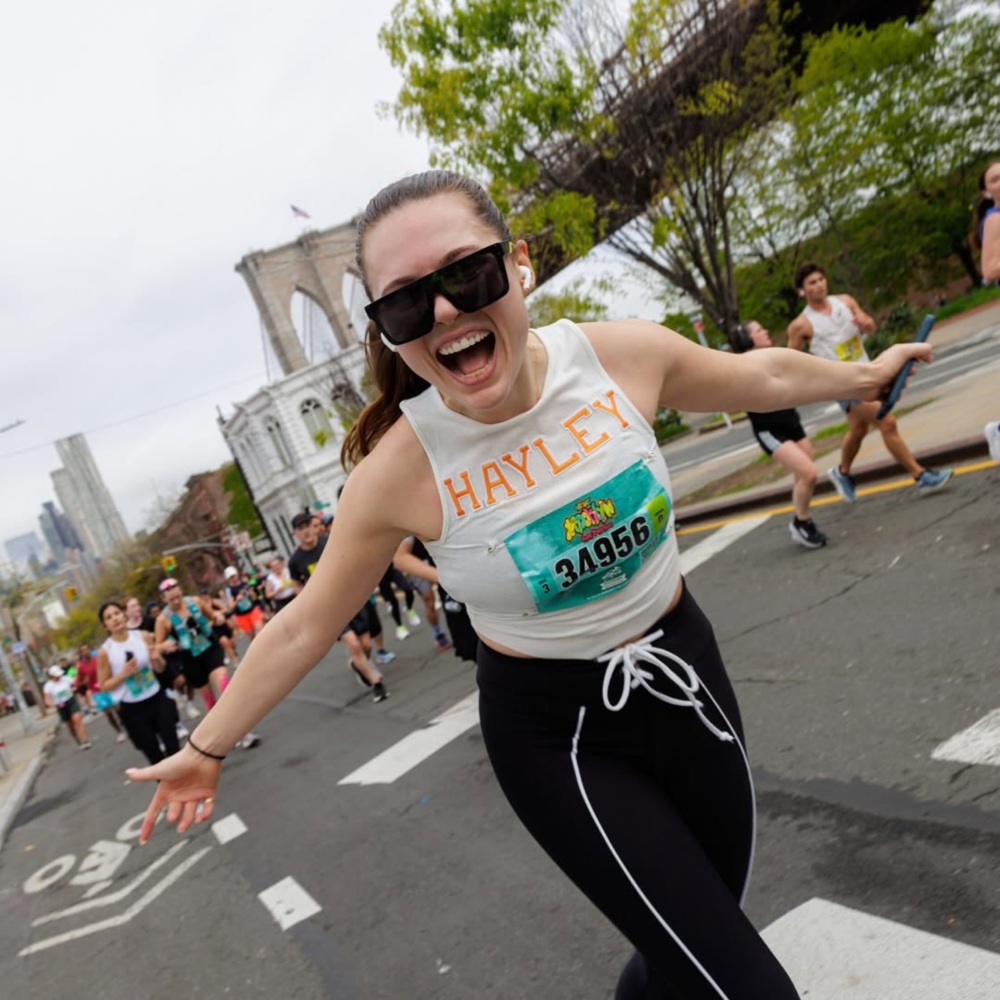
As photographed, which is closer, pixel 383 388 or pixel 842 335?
pixel 383 388

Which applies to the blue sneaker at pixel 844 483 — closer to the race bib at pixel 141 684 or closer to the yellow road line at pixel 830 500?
the yellow road line at pixel 830 500

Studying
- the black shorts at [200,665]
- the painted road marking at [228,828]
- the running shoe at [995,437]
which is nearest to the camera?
the running shoe at [995,437]

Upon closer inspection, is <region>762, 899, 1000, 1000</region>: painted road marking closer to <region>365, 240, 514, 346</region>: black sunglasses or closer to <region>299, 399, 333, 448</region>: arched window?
<region>365, 240, 514, 346</region>: black sunglasses

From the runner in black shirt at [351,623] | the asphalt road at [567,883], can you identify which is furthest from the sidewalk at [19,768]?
the asphalt road at [567,883]

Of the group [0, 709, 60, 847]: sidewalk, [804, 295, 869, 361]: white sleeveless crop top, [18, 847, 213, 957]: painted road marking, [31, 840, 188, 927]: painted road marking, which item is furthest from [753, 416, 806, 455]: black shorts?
[0, 709, 60, 847]: sidewalk

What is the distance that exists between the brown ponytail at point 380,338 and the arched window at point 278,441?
178 feet

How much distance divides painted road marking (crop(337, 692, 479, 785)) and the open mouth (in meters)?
4.80

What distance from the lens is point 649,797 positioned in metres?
1.96

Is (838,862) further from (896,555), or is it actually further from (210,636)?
(210,636)

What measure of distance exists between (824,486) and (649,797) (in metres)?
7.82

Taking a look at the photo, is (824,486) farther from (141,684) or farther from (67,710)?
(67,710)

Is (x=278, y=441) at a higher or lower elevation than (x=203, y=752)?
higher

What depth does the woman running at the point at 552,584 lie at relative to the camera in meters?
1.86

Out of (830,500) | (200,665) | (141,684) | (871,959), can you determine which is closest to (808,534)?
(830,500)
